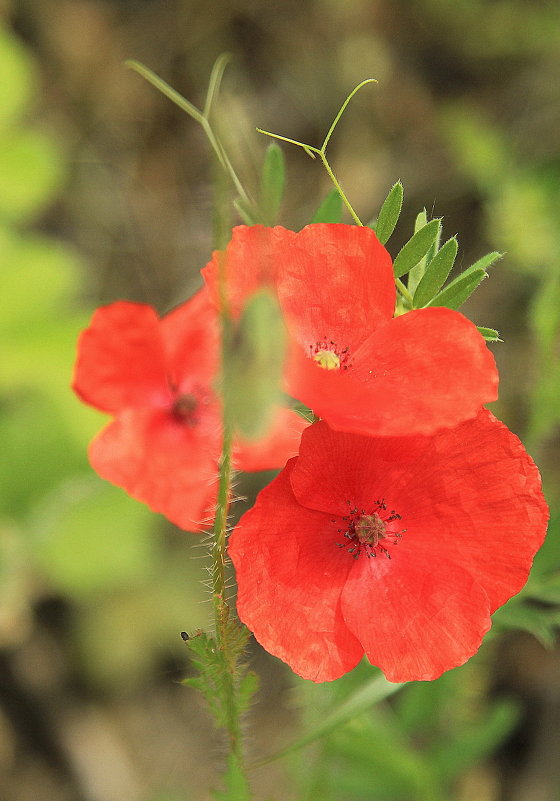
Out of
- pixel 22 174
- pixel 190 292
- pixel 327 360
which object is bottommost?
pixel 190 292

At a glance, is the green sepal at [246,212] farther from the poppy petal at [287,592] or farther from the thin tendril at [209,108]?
the poppy petal at [287,592]

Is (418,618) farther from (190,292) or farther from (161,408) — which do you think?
(190,292)

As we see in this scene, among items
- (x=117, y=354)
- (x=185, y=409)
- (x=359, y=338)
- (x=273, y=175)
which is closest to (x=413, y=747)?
(x=185, y=409)

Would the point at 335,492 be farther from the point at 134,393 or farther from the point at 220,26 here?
the point at 220,26

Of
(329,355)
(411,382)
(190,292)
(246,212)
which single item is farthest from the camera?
(190,292)

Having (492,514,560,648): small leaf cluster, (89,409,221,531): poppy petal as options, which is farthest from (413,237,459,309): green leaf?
(492,514,560,648): small leaf cluster

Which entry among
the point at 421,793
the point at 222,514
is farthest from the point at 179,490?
the point at 421,793

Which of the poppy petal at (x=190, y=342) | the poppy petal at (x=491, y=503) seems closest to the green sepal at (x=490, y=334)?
the poppy petal at (x=491, y=503)
